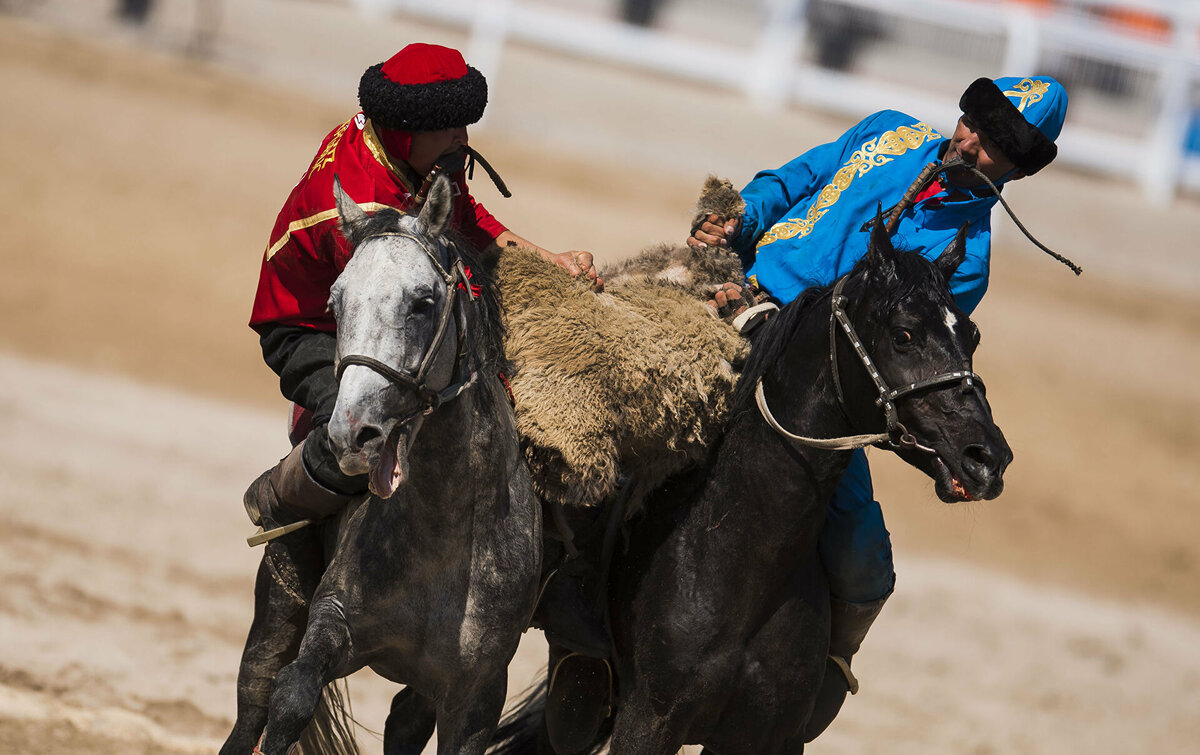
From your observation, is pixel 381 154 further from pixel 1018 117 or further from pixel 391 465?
pixel 1018 117

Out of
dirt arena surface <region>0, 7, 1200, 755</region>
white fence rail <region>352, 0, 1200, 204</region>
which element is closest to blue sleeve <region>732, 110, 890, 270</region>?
dirt arena surface <region>0, 7, 1200, 755</region>

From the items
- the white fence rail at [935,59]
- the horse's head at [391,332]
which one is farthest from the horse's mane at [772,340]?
the white fence rail at [935,59]

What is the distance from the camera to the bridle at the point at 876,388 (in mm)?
3123

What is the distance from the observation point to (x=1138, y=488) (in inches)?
427

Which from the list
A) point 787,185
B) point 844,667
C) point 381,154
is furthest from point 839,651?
point 381,154

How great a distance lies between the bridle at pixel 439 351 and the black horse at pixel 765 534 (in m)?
0.87

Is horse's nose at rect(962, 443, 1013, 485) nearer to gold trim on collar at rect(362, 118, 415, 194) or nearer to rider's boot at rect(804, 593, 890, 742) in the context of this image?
rider's boot at rect(804, 593, 890, 742)

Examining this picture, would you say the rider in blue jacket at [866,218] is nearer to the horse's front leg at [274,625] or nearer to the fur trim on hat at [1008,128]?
the fur trim on hat at [1008,128]

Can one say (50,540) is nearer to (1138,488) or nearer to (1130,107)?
(1138,488)

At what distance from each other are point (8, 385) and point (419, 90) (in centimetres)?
686

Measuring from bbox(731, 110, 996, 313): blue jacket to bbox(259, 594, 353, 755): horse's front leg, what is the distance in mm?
1606

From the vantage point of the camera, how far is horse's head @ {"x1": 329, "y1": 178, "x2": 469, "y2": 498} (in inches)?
105

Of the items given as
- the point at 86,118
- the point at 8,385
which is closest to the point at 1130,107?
the point at 86,118

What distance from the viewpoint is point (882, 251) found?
128 inches
